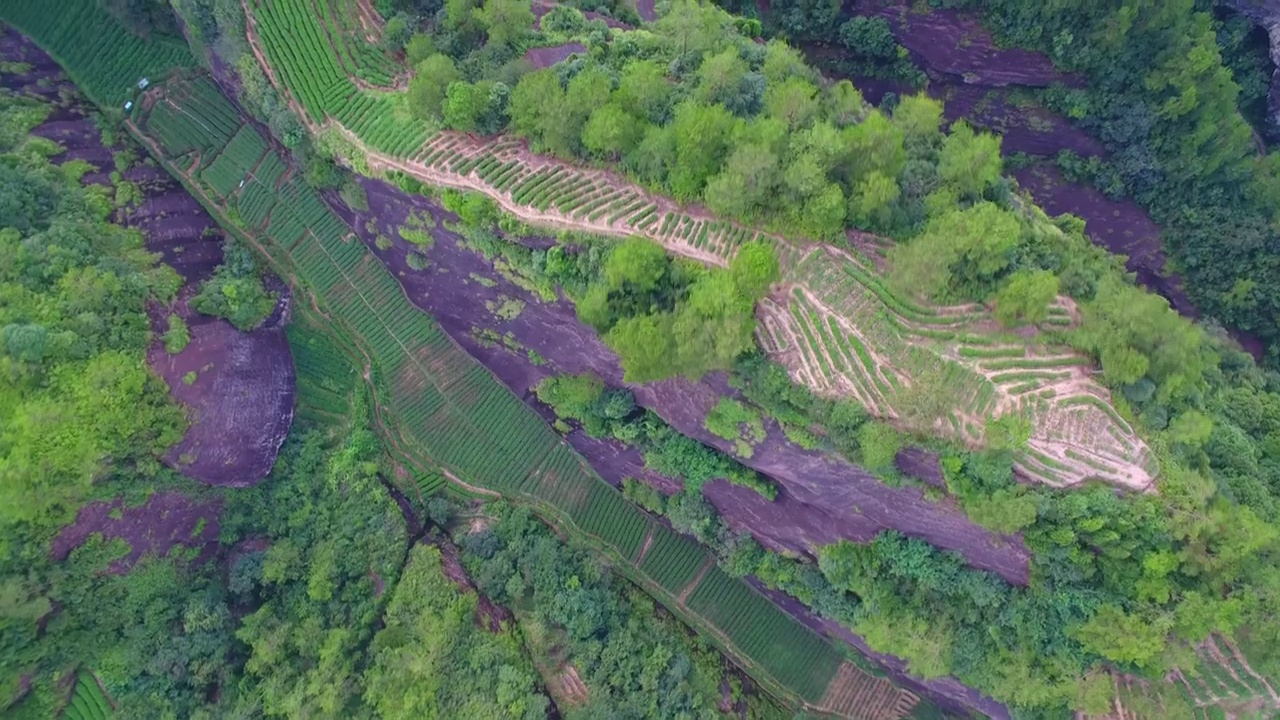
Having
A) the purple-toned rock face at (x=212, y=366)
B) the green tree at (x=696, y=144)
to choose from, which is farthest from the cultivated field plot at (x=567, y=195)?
the purple-toned rock face at (x=212, y=366)

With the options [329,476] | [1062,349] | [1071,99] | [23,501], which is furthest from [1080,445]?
[23,501]

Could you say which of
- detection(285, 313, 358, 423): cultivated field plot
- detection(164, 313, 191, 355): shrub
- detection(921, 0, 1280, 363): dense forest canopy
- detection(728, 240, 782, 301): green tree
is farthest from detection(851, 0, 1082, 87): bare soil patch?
detection(164, 313, 191, 355): shrub

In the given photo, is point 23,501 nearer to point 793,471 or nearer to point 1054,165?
point 793,471

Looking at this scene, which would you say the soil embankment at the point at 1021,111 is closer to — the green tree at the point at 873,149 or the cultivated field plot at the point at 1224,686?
the green tree at the point at 873,149

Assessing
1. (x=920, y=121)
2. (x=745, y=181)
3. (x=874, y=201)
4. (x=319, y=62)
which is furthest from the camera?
(x=319, y=62)

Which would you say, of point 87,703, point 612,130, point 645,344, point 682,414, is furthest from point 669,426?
point 87,703

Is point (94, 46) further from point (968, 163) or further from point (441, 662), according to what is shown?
point (968, 163)

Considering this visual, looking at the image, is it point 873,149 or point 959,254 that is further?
point 873,149
